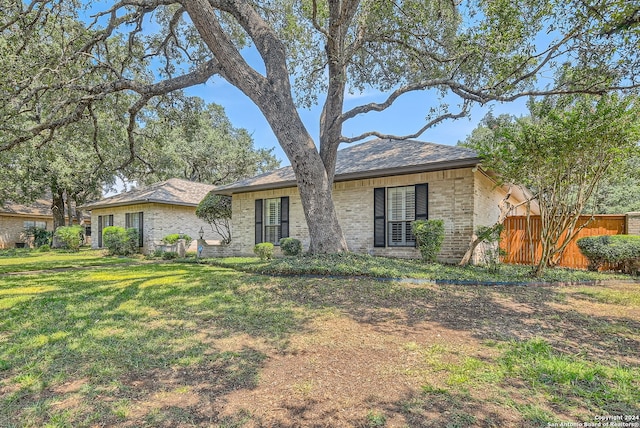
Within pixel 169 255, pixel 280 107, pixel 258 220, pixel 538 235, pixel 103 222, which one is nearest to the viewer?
pixel 280 107

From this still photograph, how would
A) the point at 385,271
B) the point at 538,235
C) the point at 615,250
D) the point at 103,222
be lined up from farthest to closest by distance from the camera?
the point at 103,222, the point at 538,235, the point at 615,250, the point at 385,271

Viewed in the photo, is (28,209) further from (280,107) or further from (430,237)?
(430,237)

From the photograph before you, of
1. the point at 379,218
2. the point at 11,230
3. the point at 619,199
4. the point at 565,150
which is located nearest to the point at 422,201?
the point at 379,218

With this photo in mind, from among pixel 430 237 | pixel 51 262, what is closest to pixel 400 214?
pixel 430 237

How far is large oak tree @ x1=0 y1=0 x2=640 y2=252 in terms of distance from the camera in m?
7.05

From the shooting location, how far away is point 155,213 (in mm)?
16766

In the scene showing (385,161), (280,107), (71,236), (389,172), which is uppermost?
(280,107)

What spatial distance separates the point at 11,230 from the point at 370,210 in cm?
2715

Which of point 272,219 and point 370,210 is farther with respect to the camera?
point 272,219

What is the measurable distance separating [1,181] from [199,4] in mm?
19965

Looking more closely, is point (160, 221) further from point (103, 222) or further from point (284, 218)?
point (284, 218)

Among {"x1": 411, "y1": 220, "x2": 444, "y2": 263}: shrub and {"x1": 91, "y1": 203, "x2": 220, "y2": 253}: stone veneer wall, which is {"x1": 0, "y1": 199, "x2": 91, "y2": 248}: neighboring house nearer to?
{"x1": 91, "y1": 203, "x2": 220, "y2": 253}: stone veneer wall

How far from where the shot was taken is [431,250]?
30.5ft

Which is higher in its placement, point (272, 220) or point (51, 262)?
point (272, 220)
